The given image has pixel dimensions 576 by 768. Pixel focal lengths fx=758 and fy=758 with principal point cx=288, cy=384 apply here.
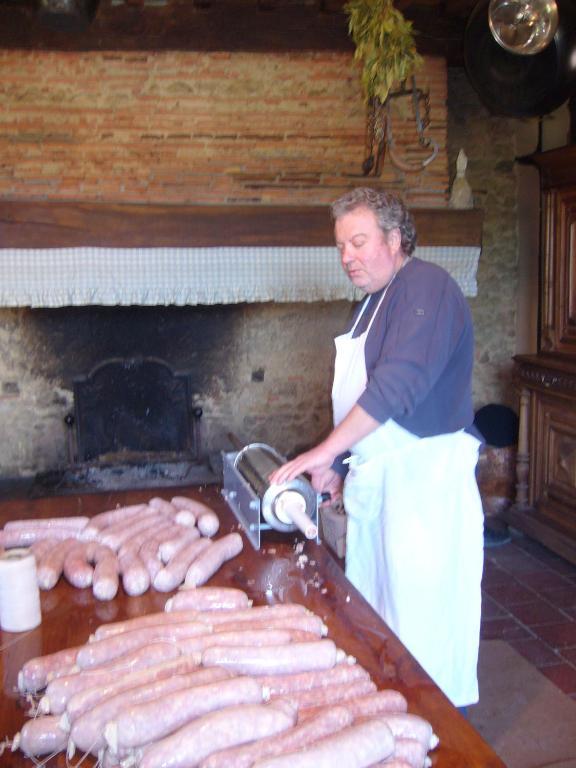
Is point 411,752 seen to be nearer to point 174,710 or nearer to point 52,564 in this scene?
point 174,710

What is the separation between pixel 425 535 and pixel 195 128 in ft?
10.6

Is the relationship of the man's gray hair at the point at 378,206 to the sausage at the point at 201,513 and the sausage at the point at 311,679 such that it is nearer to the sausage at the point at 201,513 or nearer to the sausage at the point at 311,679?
the sausage at the point at 201,513

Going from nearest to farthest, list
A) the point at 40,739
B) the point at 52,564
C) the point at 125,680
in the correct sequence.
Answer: the point at 40,739 < the point at 125,680 < the point at 52,564

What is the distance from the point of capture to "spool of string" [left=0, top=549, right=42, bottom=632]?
182 centimetres

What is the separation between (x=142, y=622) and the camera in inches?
69.2

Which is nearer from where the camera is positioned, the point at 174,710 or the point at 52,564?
the point at 174,710

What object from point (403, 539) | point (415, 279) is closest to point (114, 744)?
point (403, 539)

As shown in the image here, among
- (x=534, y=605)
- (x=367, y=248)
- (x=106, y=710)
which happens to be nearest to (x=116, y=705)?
(x=106, y=710)

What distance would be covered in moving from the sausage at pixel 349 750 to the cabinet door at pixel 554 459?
363 centimetres

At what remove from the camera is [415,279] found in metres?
2.38

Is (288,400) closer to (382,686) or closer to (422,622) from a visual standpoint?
(422,622)

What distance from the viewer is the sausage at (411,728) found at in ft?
4.45

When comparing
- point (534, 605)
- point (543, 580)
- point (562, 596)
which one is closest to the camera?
point (534, 605)

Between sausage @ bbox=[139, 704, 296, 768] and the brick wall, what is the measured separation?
373cm
